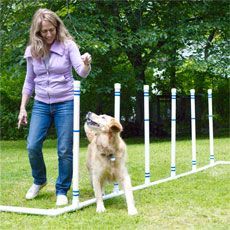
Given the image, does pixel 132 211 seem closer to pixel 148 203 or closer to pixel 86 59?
pixel 148 203

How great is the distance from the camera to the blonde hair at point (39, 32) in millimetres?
5180

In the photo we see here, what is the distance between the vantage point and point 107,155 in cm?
525

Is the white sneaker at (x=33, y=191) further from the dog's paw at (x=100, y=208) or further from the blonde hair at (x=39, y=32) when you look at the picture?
the blonde hair at (x=39, y=32)

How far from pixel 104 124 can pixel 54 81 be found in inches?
28.3

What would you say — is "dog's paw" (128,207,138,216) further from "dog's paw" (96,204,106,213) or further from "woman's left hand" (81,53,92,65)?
"woman's left hand" (81,53,92,65)

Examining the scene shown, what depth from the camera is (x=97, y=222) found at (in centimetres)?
456

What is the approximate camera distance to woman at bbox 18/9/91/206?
5242 millimetres

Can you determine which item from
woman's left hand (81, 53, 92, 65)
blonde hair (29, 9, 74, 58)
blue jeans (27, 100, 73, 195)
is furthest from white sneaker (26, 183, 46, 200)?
woman's left hand (81, 53, 92, 65)

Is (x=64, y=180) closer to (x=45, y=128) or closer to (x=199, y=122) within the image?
(x=45, y=128)

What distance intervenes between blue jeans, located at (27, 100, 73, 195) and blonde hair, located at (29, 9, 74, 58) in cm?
57

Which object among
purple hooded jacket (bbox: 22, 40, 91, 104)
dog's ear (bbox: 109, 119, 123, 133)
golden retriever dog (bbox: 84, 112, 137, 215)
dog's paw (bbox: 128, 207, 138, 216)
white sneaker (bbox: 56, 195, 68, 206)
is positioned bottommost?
dog's paw (bbox: 128, 207, 138, 216)

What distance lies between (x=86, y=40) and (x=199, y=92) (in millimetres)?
7765

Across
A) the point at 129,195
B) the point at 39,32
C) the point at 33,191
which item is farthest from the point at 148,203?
the point at 39,32

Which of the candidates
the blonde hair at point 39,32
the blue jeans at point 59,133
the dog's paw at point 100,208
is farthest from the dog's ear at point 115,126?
the blonde hair at point 39,32
